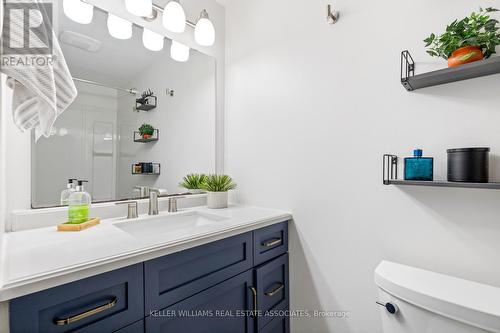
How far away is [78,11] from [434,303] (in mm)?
1911

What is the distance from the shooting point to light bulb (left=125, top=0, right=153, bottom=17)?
51.6 inches

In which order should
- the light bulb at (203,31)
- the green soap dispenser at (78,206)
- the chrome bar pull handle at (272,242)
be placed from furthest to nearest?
1. the light bulb at (203,31)
2. the chrome bar pull handle at (272,242)
3. the green soap dispenser at (78,206)

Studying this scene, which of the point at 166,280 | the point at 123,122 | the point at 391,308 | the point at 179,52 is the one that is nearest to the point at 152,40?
the point at 179,52

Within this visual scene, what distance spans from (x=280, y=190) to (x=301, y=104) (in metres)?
0.53

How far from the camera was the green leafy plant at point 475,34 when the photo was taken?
851mm

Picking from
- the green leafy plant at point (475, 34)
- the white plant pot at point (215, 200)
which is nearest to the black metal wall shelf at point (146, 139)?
the white plant pot at point (215, 200)

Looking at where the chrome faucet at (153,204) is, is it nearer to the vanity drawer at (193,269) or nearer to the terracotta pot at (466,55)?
the vanity drawer at (193,269)

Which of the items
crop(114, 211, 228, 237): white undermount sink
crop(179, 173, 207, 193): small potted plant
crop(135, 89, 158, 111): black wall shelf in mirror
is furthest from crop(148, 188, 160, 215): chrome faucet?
crop(135, 89, 158, 111): black wall shelf in mirror

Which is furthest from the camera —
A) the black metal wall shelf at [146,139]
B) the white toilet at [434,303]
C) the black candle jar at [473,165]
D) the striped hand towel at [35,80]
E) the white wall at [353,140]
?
the black metal wall shelf at [146,139]

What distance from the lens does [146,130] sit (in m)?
1.46

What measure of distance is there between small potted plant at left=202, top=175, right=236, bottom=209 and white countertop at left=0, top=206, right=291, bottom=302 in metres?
0.40

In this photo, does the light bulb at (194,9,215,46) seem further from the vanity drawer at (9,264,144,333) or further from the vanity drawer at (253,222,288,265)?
the vanity drawer at (9,264,144,333)

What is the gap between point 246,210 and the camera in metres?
1.55

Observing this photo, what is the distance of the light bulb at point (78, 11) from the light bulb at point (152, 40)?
0.29m
